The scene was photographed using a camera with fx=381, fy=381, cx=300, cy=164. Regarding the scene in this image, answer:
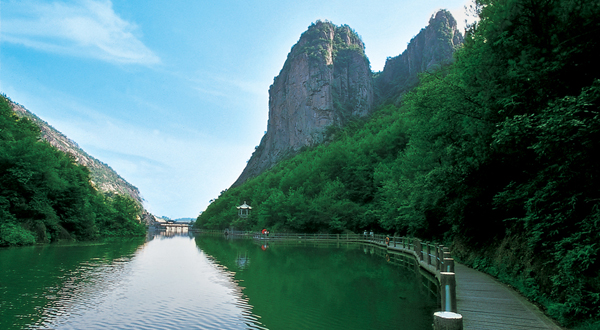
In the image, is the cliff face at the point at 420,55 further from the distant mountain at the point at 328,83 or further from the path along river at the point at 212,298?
the path along river at the point at 212,298

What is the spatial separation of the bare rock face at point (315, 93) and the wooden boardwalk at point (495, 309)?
4475 inches

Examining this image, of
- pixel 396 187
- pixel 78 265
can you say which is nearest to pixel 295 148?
pixel 396 187

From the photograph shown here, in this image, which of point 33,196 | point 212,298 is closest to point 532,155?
point 212,298

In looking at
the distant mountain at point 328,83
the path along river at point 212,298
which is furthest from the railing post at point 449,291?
the distant mountain at point 328,83

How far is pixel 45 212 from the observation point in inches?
1342

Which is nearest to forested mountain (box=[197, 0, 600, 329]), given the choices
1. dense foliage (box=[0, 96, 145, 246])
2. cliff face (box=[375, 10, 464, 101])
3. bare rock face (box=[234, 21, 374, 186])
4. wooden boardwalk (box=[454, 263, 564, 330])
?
wooden boardwalk (box=[454, 263, 564, 330])

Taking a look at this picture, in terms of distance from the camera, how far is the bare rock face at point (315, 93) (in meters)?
129

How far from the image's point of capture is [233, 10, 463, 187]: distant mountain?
426 feet

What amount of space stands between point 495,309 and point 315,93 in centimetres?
12608

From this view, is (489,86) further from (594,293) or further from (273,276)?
(273,276)

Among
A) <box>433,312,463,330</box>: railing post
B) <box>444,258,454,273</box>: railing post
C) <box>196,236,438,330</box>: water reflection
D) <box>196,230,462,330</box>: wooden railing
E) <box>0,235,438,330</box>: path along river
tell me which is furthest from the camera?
<box>444,258,454,273</box>: railing post

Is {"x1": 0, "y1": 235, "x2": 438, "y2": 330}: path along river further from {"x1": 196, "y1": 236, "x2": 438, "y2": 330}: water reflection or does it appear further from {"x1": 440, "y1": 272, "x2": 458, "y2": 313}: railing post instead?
{"x1": 440, "y1": 272, "x2": 458, "y2": 313}: railing post

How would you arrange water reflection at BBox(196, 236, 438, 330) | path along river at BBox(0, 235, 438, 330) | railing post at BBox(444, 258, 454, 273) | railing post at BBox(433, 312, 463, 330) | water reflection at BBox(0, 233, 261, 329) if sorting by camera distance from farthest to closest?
railing post at BBox(444, 258, 454, 273) < water reflection at BBox(196, 236, 438, 330) < path along river at BBox(0, 235, 438, 330) < water reflection at BBox(0, 233, 261, 329) < railing post at BBox(433, 312, 463, 330)

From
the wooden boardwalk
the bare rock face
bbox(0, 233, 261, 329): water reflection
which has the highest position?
the bare rock face
